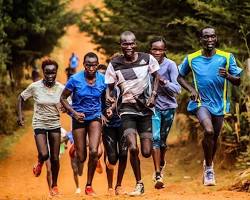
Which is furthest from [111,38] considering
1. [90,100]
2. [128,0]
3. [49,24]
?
[90,100]

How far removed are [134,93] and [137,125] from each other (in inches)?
18.9

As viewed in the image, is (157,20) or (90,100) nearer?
(90,100)

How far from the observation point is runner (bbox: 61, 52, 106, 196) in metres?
8.84

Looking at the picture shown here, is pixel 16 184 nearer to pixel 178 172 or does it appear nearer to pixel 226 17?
pixel 178 172

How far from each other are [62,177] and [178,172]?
2.90 meters

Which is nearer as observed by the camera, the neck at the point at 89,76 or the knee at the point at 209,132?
the knee at the point at 209,132

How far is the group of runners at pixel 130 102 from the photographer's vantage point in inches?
323

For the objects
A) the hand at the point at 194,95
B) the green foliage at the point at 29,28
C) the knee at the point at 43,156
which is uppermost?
the green foliage at the point at 29,28

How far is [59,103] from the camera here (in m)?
9.72

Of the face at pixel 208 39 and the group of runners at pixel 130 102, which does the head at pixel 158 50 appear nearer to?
the group of runners at pixel 130 102

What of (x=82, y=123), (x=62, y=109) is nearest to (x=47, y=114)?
(x=62, y=109)

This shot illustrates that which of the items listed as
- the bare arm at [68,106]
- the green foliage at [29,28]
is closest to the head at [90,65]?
the bare arm at [68,106]

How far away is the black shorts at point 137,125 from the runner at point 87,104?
0.77 metres

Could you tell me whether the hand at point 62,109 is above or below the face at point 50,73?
below
